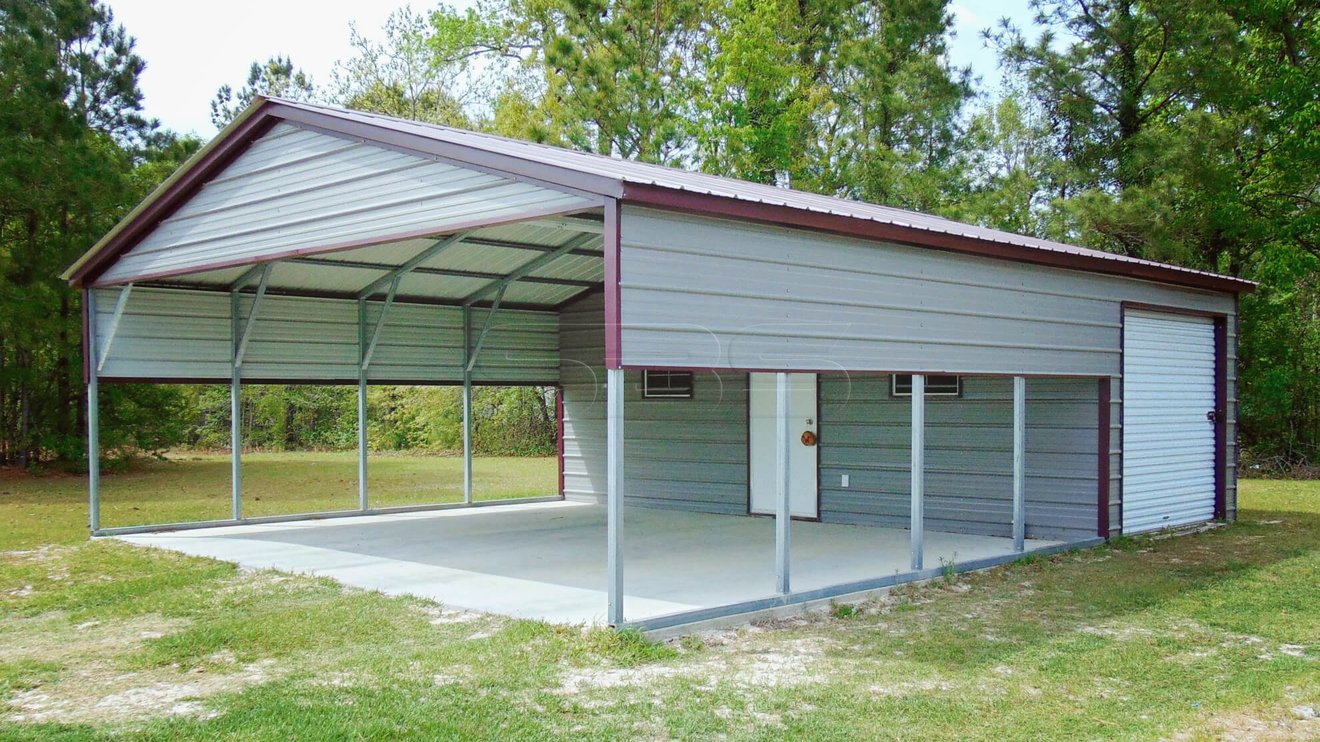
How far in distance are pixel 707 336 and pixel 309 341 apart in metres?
6.64

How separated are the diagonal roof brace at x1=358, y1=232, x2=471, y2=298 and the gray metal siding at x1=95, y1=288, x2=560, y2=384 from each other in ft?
1.56

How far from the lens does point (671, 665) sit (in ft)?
17.0

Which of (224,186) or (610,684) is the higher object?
(224,186)

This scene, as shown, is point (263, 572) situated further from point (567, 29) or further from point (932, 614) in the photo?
point (567, 29)

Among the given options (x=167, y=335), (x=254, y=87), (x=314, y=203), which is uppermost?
(x=254, y=87)

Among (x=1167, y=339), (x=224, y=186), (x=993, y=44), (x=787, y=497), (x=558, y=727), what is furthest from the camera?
(x=993, y=44)

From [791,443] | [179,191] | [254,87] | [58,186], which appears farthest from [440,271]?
[254,87]

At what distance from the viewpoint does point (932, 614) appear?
6406mm

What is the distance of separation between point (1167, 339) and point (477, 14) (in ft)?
68.6

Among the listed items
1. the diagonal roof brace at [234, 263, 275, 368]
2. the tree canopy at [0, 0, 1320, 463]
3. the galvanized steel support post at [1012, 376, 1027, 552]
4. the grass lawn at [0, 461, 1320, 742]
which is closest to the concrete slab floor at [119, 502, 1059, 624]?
the galvanized steel support post at [1012, 376, 1027, 552]

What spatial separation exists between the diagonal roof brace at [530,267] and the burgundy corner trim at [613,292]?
4305 mm

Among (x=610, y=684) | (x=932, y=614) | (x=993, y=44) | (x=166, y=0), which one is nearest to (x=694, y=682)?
(x=610, y=684)

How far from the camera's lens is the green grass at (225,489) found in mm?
11391

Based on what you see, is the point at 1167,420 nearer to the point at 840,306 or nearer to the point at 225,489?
the point at 840,306
